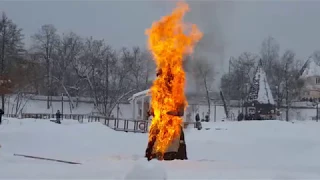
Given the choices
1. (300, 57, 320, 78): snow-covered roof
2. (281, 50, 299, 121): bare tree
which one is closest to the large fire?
(281, 50, 299, 121): bare tree

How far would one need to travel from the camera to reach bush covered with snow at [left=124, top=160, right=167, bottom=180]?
357 inches

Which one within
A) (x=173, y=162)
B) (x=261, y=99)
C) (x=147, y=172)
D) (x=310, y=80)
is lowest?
(x=173, y=162)

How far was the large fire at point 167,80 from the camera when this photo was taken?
16344 millimetres

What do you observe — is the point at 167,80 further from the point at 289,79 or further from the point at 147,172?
the point at 289,79

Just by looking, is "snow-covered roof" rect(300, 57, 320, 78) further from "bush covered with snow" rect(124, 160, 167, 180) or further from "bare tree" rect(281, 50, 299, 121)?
"bush covered with snow" rect(124, 160, 167, 180)

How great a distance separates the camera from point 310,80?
8756 cm

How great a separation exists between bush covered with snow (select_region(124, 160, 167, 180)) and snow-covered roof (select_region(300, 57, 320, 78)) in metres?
81.9

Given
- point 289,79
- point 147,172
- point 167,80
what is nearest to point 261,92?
point 289,79

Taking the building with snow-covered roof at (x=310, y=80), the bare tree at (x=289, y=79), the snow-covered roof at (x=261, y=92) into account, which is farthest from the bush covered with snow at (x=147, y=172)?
the building with snow-covered roof at (x=310, y=80)

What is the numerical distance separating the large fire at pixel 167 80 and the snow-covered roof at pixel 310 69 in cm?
7430

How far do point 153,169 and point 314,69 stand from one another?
82.9 metres

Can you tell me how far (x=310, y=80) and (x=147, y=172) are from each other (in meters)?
82.5

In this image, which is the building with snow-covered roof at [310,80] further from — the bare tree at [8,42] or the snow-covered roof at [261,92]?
the bare tree at [8,42]

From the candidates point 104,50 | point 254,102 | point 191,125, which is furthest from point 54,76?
point 191,125
